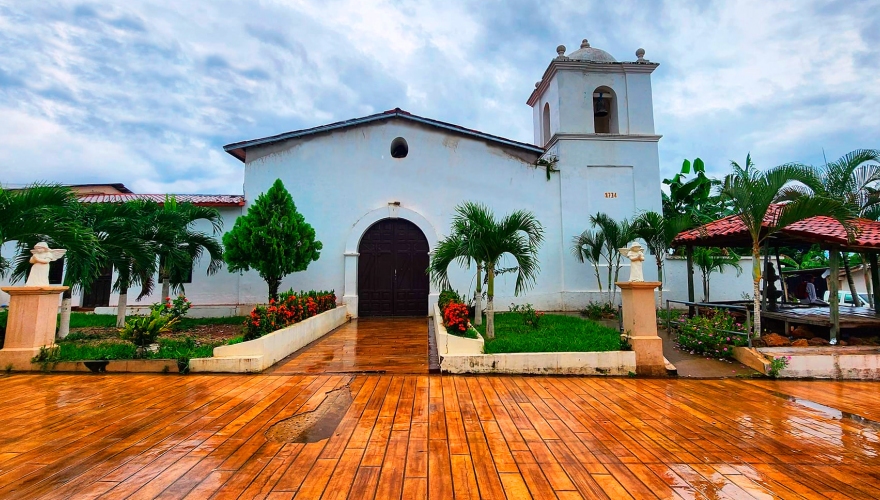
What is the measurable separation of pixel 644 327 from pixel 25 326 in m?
9.49

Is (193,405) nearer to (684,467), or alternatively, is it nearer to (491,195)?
(684,467)

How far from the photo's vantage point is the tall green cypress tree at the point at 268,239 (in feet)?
31.4

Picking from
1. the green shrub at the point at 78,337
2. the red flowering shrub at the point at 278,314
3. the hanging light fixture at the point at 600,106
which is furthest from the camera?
the hanging light fixture at the point at 600,106

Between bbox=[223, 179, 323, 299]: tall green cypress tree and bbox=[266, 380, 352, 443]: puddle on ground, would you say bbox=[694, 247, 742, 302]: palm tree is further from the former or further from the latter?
bbox=[266, 380, 352, 443]: puddle on ground

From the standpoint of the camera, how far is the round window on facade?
44.1ft

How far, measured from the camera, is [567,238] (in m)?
12.9

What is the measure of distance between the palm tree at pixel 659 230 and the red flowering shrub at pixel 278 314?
8.70 m

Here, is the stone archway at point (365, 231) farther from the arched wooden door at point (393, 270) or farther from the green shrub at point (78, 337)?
the green shrub at point (78, 337)

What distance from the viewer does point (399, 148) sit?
1364 cm

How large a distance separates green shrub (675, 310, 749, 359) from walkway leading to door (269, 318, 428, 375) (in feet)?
16.0

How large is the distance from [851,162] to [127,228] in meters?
15.7

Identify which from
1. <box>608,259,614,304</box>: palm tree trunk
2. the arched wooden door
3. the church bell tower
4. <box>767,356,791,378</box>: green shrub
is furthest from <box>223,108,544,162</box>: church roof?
<box>767,356,791,378</box>: green shrub

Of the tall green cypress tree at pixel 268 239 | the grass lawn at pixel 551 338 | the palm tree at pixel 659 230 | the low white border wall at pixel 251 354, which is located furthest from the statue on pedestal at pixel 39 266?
the palm tree at pixel 659 230

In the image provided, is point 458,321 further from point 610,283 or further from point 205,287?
point 205,287
